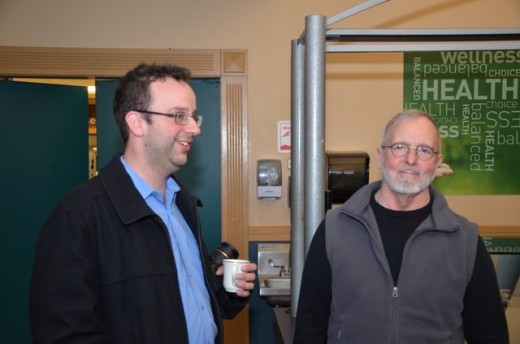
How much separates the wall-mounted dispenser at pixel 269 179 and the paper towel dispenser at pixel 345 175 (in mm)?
411

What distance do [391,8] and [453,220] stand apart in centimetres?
270

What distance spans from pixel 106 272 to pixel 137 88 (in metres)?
0.63

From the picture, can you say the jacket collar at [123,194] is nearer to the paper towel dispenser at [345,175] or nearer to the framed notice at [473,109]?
the paper towel dispenser at [345,175]

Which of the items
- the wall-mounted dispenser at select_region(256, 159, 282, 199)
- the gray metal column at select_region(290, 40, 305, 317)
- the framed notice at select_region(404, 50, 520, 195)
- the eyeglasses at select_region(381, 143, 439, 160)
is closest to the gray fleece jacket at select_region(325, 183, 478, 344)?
the eyeglasses at select_region(381, 143, 439, 160)

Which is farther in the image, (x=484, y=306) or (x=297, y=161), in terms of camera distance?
(x=297, y=161)

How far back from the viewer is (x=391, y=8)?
4062mm

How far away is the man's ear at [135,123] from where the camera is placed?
1729 millimetres

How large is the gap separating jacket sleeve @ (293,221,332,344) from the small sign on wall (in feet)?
6.99

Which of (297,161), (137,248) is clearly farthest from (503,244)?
(137,248)

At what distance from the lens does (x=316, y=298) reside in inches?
75.4

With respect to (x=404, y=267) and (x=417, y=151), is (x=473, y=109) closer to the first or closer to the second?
(x=417, y=151)

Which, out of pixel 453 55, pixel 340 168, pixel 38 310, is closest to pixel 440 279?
pixel 38 310

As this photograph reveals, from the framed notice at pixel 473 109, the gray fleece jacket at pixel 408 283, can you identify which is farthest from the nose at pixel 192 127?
the framed notice at pixel 473 109

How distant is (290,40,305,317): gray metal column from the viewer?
243 centimetres
